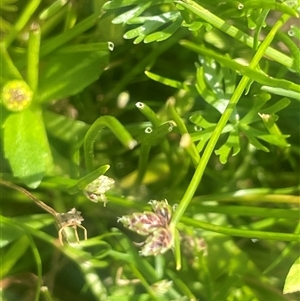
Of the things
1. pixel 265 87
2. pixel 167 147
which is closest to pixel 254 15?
pixel 265 87

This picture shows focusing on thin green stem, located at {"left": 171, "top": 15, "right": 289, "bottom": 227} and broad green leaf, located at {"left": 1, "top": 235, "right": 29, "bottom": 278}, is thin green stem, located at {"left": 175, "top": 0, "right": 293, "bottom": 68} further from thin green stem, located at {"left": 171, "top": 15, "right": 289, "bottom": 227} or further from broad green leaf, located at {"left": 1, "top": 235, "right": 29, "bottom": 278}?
broad green leaf, located at {"left": 1, "top": 235, "right": 29, "bottom": 278}

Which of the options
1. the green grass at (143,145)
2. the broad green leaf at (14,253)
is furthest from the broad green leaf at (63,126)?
the broad green leaf at (14,253)

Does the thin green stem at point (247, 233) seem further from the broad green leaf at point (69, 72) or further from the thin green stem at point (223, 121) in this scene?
the broad green leaf at point (69, 72)

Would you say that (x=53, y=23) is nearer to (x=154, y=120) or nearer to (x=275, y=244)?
(x=154, y=120)

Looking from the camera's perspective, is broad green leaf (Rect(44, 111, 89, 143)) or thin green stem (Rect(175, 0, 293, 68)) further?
broad green leaf (Rect(44, 111, 89, 143))

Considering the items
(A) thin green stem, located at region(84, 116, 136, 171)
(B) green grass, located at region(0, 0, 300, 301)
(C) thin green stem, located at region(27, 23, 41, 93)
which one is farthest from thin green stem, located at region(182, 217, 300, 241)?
(C) thin green stem, located at region(27, 23, 41, 93)

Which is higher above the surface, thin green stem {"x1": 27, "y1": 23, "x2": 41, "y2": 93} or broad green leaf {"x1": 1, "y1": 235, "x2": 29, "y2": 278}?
thin green stem {"x1": 27, "y1": 23, "x2": 41, "y2": 93}

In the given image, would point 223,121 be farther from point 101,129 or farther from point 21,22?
point 21,22
